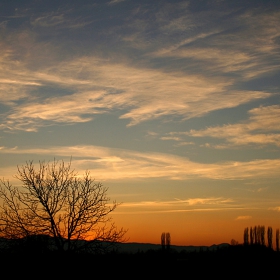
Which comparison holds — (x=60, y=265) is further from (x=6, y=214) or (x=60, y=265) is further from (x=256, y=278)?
(x=256, y=278)

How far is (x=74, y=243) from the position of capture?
2248cm

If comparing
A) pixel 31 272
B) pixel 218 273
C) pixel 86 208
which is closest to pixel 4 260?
pixel 31 272

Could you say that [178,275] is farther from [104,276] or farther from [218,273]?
[104,276]

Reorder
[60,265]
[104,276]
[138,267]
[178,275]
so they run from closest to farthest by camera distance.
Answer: [60,265] < [104,276] < [178,275] < [138,267]

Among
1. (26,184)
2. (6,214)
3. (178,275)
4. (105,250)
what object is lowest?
(178,275)

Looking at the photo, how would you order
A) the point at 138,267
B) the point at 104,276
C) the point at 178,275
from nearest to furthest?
Result: the point at 104,276
the point at 178,275
the point at 138,267

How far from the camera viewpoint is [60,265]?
22.0 meters

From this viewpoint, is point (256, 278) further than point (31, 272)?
Yes

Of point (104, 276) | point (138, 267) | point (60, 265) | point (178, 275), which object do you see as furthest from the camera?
point (138, 267)

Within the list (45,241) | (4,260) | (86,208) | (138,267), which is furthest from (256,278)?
Answer: (4,260)

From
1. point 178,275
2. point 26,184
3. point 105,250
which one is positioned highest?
point 26,184

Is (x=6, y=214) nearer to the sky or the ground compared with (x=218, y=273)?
nearer to the sky

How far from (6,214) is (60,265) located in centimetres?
449

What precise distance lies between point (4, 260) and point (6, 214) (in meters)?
2.64
